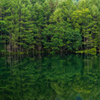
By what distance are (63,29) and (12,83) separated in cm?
3308

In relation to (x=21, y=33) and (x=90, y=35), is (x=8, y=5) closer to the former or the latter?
(x=21, y=33)

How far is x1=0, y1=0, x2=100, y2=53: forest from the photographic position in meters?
41.8

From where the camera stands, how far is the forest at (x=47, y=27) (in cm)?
4181

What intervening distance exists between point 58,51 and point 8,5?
15.9 metres

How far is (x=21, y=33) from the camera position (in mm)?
43094

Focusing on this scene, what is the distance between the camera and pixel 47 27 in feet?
146

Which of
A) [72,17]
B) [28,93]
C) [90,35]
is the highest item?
[72,17]

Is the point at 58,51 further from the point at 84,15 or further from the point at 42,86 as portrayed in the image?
the point at 42,86

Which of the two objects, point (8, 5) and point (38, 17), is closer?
point (8, 5)

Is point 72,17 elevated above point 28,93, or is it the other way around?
point 72,17

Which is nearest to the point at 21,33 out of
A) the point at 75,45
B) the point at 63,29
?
the point at 63,29

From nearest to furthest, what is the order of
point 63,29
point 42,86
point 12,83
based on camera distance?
point 42,86 → point 12,83 → point 63,29

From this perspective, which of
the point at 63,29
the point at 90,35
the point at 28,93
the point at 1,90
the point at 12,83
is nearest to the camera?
the point at 28,93

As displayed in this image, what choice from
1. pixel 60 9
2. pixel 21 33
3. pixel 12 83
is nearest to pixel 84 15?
pixel 60 9
